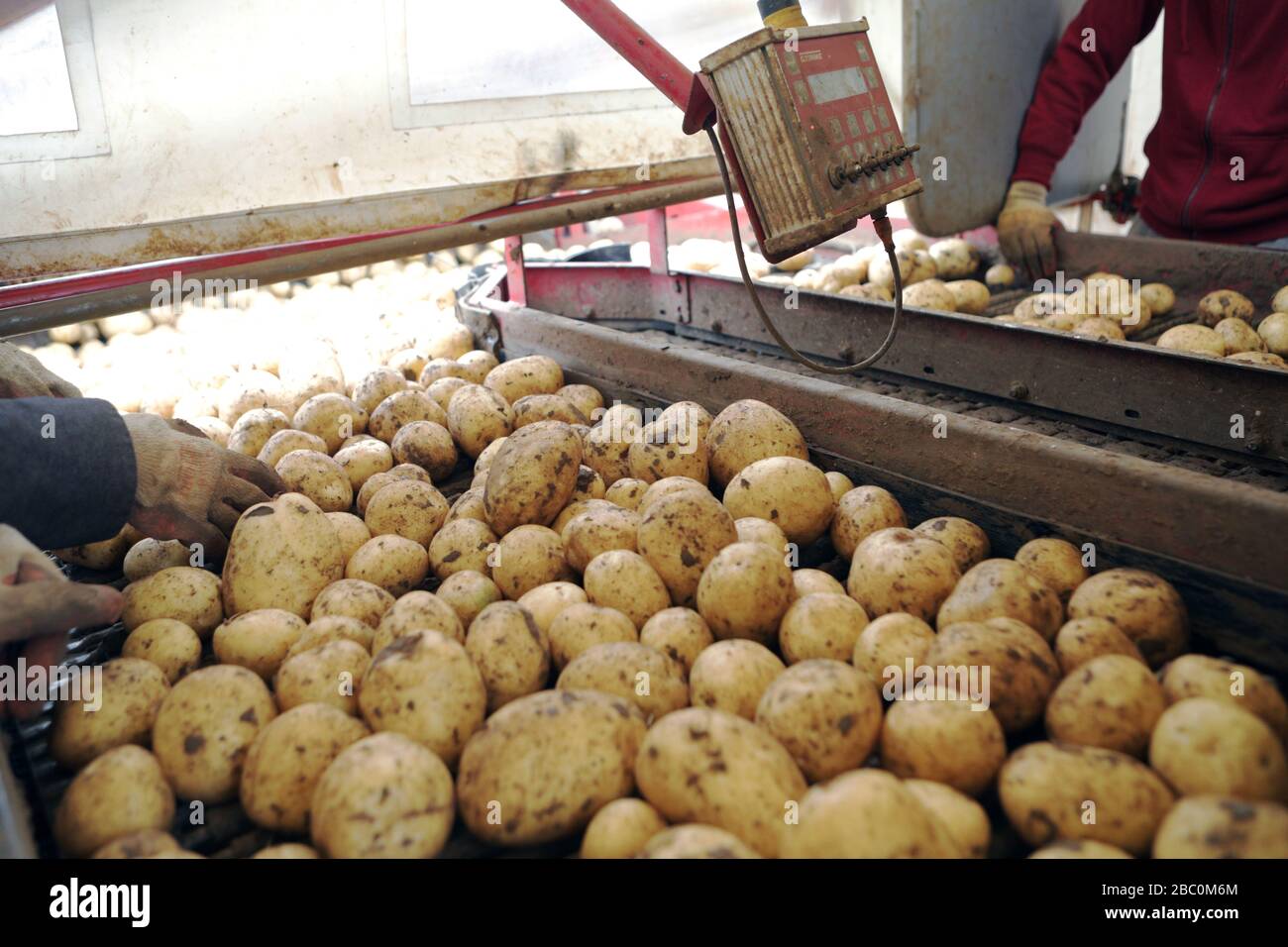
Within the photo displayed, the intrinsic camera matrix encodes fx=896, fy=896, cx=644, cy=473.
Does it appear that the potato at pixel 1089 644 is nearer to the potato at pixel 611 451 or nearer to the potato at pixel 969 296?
the potato at pixel 611 451

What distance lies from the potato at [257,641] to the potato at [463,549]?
0.39 meters

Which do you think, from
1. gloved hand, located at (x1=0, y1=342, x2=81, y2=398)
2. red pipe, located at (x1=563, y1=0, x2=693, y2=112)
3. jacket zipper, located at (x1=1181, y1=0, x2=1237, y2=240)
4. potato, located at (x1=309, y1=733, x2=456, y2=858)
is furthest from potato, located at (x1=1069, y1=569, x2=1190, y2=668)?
jacket zipper, located at (x1=1181, y1=0, x2=1237, y2=240)

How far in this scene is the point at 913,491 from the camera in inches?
83.8

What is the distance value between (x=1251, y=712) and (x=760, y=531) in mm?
929

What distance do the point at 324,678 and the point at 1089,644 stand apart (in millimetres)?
1296

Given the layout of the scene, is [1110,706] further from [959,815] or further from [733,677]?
[733,677]

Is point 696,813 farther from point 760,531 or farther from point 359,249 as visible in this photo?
point 359,249

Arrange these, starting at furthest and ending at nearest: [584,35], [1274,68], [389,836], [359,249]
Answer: [584,35] < [1274,68] < [359,249] < [389,836]

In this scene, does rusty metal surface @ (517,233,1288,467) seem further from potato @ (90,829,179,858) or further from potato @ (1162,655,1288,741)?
potato @ (90,829,179,858)

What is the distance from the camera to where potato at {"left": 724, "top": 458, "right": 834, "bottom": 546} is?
6.68ft

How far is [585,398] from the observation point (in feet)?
9.47

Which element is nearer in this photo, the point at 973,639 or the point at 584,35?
the point at 973,639

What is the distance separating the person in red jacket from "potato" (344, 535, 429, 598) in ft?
9.47
